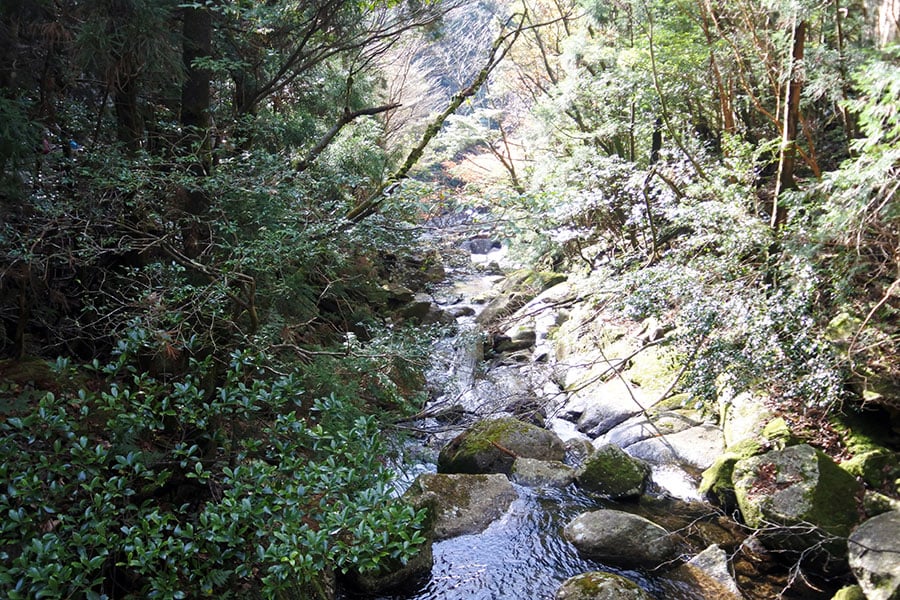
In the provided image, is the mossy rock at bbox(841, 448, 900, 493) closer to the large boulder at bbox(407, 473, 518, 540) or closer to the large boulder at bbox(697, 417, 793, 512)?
the large boulder at bbox(697, 417, 793, 512)

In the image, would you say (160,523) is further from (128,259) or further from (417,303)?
(417,303)

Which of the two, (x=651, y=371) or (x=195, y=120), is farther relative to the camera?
(x=651, y=371)

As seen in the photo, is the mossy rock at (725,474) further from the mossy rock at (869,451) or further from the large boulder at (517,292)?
the large boulder at (517,292)

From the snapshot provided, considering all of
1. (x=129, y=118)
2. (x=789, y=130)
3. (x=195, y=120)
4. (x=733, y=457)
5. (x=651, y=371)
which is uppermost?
(x=129, y=118)

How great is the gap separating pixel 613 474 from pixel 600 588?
6.82ft

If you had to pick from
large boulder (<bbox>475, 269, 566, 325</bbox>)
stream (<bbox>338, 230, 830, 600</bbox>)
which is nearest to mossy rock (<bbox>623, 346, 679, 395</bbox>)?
stream (<bbox>338, 230, 830, 600</bbox>)

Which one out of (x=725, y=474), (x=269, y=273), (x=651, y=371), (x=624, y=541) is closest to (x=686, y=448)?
(x=725, y=474)

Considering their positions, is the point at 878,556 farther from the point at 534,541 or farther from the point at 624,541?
the point at 534,541

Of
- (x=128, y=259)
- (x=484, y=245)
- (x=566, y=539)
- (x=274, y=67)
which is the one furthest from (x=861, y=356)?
(x=484, y=245)

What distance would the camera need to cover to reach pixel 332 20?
491 centimetres

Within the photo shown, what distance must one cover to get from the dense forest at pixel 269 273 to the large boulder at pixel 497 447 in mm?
1440

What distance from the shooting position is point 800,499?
472 centimetres

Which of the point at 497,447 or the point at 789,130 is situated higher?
the point at 789,130

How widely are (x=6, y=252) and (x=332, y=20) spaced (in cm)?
327
